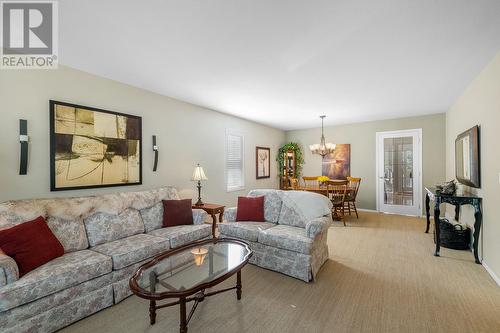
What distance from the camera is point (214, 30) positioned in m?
2.06

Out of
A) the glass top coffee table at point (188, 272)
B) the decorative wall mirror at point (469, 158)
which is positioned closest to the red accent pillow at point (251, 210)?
the glass top coffee table at point (188, 272)

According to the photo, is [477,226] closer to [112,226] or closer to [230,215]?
[230,215]

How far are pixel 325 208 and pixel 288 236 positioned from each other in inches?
29.2

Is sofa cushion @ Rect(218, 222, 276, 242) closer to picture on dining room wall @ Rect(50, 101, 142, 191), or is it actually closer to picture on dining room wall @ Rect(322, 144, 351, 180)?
picture on dining room wall @ Rect(50, 101, 142, 191)

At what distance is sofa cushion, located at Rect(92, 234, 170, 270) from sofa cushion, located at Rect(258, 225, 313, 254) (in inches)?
46.2

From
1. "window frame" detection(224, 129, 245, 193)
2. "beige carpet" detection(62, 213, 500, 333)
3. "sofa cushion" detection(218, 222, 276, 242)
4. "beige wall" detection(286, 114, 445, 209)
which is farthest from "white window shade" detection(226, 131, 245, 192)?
"beige carpet" detection(62, 213, 500, 333)

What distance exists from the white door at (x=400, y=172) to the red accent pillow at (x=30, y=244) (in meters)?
6.43

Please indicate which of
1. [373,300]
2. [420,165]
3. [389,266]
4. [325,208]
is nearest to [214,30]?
[325,208]

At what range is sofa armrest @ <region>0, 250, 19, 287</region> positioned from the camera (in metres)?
1.65

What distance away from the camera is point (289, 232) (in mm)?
2863

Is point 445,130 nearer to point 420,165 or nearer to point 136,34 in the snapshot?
point 420,165

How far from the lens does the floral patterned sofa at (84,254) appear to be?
1696 millimetres

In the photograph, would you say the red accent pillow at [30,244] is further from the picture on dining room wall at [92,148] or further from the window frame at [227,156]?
the window frame at [227,156]

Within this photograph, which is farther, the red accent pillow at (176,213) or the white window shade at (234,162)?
the white window shade at (234,162)
